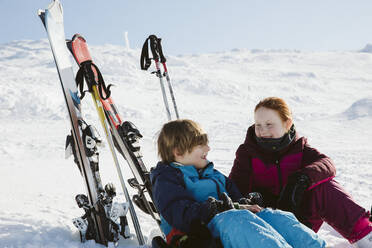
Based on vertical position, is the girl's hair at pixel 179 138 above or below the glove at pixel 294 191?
above

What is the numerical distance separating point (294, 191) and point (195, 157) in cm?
67

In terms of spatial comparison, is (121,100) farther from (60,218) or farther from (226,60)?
(226,60)

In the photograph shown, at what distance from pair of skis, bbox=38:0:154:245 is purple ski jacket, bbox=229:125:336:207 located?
0.79 meters

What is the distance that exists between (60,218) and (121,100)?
1276cm

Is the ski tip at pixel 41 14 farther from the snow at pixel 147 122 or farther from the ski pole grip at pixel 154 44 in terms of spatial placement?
the snow at pixel 147 122

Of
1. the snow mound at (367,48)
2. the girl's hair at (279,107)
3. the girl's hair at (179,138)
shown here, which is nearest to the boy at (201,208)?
the girl's hair at (179,138)

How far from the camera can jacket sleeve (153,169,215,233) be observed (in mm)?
1817

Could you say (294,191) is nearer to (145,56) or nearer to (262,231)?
(262,231)

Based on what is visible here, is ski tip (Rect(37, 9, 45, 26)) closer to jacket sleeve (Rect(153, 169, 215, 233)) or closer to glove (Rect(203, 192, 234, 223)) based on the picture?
jacket sleeve (Rect(153, 169, 215, 233))

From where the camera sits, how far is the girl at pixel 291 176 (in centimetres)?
216

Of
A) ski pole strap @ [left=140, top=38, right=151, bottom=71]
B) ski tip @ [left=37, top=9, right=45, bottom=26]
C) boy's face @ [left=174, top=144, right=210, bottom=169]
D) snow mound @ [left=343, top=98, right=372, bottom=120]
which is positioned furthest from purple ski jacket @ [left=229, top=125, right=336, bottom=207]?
snow mound @ [left=343, top=98, right=372, bottom=120]

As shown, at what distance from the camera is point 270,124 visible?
2.40 metres

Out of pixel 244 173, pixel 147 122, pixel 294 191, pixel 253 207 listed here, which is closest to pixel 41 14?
pixel 244 173

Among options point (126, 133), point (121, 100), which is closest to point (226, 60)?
point (121, 100)
